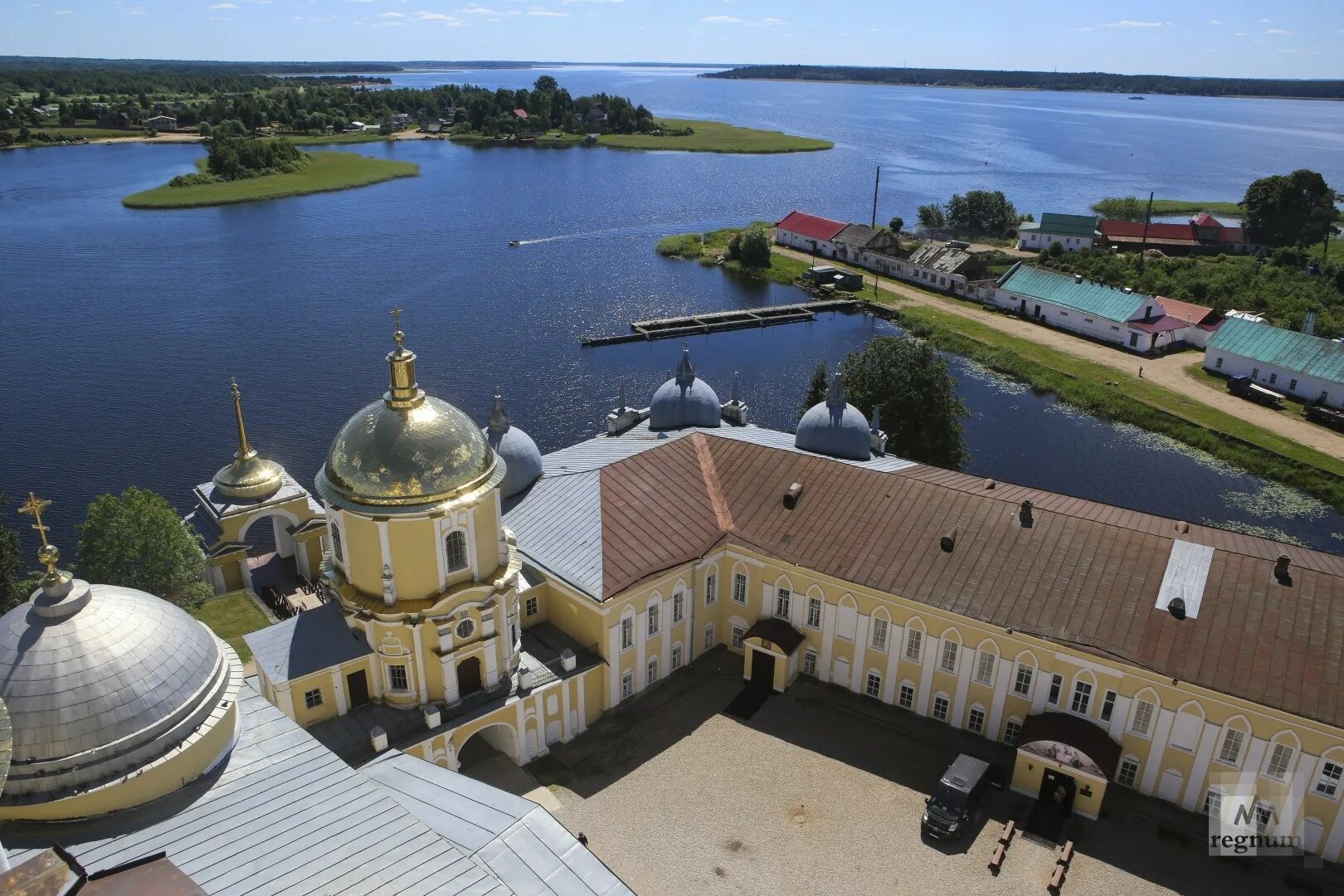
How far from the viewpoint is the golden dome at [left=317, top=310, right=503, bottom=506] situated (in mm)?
26531

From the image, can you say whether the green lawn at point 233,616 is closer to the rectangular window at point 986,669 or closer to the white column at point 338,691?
the white column at point 338,691

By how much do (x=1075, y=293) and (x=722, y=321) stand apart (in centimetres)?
3425

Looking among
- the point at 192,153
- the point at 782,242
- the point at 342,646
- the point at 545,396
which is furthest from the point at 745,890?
the point at 192,153

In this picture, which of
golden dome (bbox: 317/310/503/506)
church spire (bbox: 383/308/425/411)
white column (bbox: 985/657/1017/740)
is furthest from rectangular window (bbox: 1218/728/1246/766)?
church spire (bbox: 383/308/425/411)

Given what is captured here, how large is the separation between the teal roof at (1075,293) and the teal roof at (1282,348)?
355 inches

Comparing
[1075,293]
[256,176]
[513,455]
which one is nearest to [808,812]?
[513,455]

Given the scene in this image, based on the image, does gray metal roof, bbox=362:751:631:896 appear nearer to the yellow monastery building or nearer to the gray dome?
the gray dome

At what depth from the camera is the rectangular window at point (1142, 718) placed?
98.3 ft

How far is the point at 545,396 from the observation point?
73.6 meters

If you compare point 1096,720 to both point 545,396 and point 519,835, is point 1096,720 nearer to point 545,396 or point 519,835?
point 519,835

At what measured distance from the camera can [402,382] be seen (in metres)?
26.5

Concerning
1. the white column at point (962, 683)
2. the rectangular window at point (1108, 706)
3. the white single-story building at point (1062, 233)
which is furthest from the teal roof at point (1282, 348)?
the white column at point (962, 683)

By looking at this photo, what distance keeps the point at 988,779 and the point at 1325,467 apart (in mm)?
44807

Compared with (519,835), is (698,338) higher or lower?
lower
